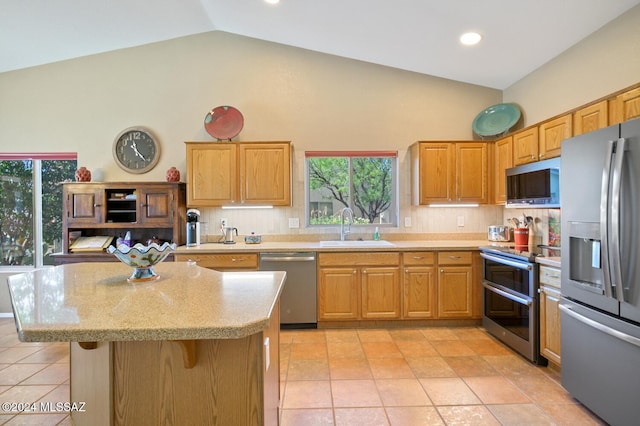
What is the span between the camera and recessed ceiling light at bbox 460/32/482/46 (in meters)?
2.92

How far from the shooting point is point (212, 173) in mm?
3566

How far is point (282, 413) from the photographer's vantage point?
78.1 inches

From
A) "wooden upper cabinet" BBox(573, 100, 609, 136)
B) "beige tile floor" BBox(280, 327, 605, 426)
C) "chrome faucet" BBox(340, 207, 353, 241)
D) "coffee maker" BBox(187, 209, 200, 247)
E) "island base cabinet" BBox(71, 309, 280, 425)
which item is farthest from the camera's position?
"chrome faucet" BBox(340, 207, 353, 241)

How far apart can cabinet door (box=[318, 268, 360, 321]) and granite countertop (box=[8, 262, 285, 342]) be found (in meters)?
1.45

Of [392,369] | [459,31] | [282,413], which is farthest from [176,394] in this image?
[459,31]

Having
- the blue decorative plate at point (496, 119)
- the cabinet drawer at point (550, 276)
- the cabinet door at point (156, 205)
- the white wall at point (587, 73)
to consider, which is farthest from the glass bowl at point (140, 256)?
the blue decorative plate at point (496, 119)

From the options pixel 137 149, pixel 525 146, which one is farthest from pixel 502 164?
pixel 137 149

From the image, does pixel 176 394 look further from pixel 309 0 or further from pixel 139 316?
pixel 309 0

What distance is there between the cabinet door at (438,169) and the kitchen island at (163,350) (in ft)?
8.95

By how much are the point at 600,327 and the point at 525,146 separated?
1.85 m

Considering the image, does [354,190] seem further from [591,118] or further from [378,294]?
[591,118]

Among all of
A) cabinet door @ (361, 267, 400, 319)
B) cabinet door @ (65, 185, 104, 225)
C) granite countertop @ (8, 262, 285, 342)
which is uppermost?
cabinet door @ (65, 185, 104, 225)

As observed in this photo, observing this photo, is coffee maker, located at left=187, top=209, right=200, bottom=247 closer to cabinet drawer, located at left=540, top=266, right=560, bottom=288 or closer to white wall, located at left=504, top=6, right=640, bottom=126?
cabinet drawer, located at left=540, top=266, right=560, bottom=288

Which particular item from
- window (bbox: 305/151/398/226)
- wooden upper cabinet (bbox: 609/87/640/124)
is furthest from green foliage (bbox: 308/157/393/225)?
wooden upper cabinet (bbox: 609/87/640/124)
